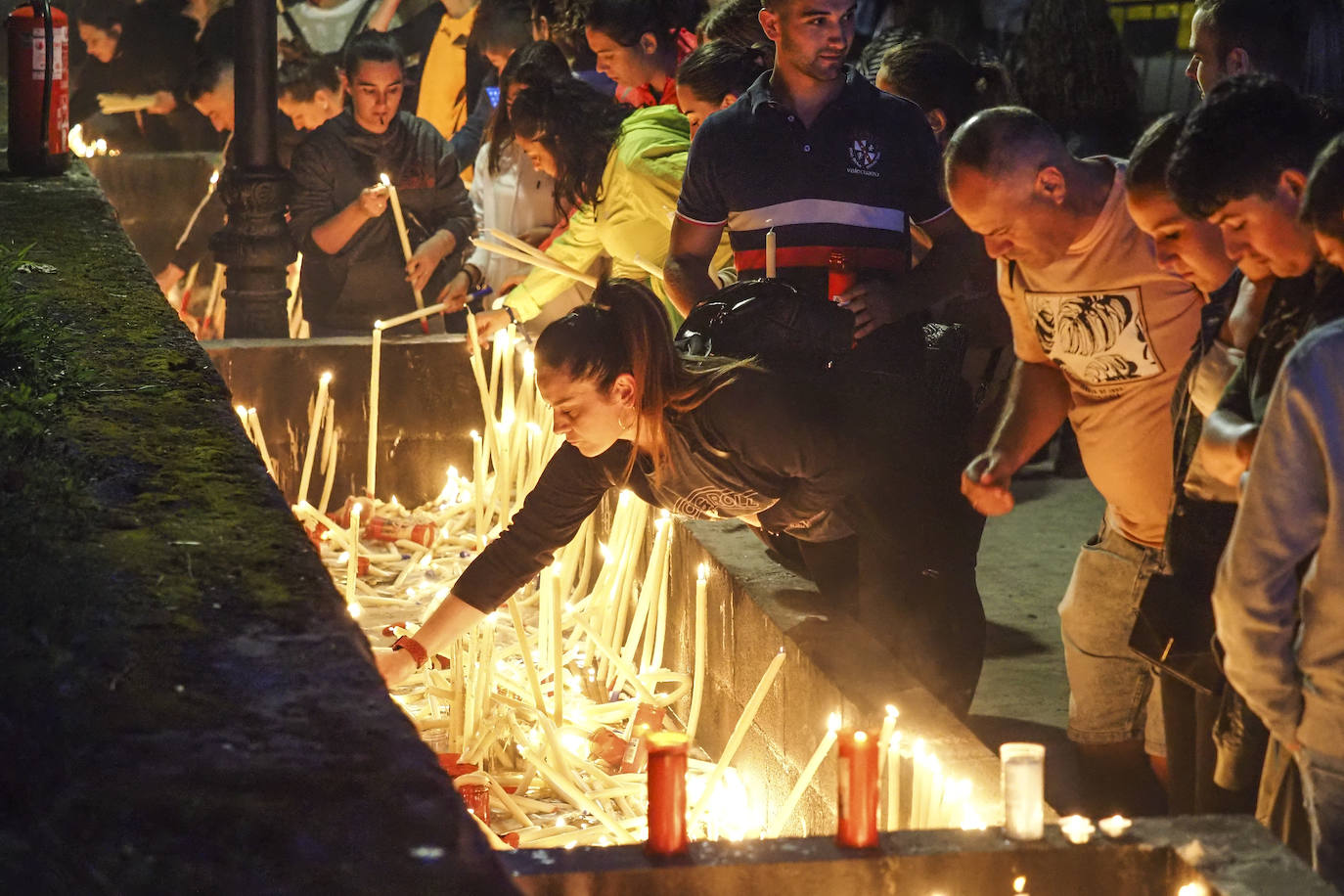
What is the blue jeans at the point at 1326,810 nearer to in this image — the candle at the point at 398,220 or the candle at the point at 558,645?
the candle at the point at 558,645

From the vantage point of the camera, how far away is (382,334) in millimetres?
7250

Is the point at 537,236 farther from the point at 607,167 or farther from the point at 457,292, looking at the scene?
the point at 607,167

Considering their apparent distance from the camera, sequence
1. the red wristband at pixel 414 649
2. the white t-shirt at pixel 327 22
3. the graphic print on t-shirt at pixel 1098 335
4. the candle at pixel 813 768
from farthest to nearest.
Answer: the white t-shirt at pixel 327 22 → the red wristband at pixel 414 649 → the graphic print on t-shirt at pixel 1098 335 → the candle at pixel 813 768

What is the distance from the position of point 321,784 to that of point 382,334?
569cm

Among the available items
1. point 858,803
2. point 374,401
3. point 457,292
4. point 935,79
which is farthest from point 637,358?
point 457,292

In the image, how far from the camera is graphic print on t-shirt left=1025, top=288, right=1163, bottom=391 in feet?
12.0

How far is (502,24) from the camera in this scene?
30.7 feet

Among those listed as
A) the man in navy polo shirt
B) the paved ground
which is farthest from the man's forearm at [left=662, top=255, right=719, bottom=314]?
the paved ground

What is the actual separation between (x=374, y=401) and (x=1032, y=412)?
127 inches

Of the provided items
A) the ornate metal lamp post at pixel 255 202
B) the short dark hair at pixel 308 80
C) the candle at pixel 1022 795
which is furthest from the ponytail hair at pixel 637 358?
the short dark hair at pixel 308 80

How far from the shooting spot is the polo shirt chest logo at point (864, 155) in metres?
4.65

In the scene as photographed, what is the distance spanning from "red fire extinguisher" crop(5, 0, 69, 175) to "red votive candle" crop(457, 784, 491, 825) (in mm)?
3858

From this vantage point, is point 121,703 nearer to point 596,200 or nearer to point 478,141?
point 596,200

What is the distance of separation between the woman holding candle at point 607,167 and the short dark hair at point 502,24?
3.19 meters
